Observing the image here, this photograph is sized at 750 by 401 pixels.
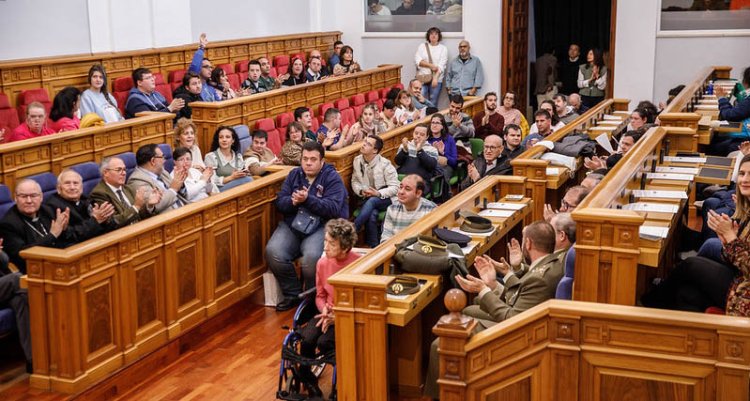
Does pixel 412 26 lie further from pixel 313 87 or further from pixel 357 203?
pixel 357 203

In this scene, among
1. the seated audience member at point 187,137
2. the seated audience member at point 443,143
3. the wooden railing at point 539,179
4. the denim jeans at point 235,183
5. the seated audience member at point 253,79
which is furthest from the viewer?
the seated audience member at point 253,79

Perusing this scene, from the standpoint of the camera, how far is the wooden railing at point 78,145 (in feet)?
17.3

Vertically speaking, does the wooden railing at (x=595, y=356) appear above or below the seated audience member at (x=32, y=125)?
below

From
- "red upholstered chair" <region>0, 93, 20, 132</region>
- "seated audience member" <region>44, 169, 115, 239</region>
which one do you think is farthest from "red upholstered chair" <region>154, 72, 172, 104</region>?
"seated audience member" <region>44, 169, 115, 239</region>

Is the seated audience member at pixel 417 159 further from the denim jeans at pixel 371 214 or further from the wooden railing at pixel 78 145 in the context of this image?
the wooden railing at pixel 78 145

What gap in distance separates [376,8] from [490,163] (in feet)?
19.8

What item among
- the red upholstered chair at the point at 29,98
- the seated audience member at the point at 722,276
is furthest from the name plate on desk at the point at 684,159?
the red upholstered chair at the point at 29,98

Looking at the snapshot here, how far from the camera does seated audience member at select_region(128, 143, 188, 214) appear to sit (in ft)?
16.6

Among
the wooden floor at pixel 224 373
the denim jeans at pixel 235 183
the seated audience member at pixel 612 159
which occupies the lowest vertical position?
the wooden floor at pixel 224 373

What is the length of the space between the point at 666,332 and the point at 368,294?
119 centimetres

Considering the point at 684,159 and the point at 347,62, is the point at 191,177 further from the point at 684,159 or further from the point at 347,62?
the point at 347,62

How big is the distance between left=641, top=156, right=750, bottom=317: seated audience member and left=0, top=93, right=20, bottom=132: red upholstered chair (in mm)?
4590

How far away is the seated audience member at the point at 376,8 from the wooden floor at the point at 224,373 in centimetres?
754

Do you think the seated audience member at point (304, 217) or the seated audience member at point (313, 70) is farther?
the seated audience member at point (313, 70)
